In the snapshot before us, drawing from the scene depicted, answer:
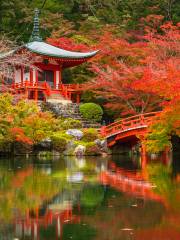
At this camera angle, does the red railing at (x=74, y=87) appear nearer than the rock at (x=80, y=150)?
No

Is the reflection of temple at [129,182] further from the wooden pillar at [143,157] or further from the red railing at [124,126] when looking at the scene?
the red railing at [124,126]

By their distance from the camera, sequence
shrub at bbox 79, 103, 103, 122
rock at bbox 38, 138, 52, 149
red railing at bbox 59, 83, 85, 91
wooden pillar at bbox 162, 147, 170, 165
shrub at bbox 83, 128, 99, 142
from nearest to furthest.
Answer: wooden pillar at bbox 162, 147, 170, 165, rock at bbox 38, 138, 52, 149, shrub at bbox 83, 128, 99, 142, shrub at bbox 79, 103, 103, 122, red railing at bbox 59, 83, 85, 91

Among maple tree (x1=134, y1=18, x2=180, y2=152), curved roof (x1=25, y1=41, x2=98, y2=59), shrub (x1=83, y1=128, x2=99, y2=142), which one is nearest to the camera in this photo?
maple tree (x1=134, y1=18, x2=180, y2=152)

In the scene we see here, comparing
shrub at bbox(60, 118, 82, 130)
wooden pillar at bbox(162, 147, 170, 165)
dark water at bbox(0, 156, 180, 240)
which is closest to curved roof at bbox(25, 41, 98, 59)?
shrub at bbox(60, 118, 82, 130)

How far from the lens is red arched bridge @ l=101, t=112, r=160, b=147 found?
2525 centimetres

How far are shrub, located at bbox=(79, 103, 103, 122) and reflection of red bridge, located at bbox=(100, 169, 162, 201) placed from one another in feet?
43.7

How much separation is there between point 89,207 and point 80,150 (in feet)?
50.9

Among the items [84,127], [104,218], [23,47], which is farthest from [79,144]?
[104,218]

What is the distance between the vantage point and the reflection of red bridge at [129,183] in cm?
1103

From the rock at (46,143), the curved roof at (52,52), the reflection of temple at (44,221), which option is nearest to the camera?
the reflection of temple at (44,221)

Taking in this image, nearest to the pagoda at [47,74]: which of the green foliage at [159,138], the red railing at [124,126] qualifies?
the red railing at [124,126]

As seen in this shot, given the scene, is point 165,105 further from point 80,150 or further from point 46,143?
point 46,143

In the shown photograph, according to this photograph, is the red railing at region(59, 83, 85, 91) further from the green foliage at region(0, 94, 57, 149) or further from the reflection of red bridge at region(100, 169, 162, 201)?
the reflection of red bridge at region(100, 169, 162, 201)

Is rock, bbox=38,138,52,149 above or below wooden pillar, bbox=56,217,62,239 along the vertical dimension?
above
